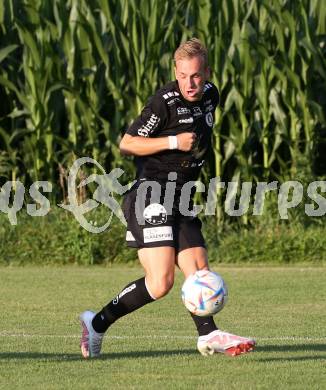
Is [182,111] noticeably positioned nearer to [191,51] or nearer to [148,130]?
[148,130]

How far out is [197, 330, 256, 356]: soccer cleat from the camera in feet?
25.9

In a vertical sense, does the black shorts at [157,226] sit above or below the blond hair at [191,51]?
below

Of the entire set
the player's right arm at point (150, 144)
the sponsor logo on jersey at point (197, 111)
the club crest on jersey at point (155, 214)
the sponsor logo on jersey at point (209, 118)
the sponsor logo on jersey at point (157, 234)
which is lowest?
the sponsor logo on jersey at point (157, 234)

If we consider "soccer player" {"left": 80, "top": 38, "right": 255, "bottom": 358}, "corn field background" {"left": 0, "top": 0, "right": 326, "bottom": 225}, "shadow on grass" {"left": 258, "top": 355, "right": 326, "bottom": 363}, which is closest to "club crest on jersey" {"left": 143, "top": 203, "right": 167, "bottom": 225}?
"soccer player" {"left": 80, "top": 38, "right": 255, "bottom": 358}

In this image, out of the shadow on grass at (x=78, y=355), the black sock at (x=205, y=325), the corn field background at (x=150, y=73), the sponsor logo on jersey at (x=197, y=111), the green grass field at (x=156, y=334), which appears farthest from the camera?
the corn field background at (x=150, y=73)

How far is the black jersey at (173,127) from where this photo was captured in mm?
8383

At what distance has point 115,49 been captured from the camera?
1684cm

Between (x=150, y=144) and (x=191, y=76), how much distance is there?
526mm

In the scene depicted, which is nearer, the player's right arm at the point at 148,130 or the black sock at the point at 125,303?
the player's right arm at the point at 148,130

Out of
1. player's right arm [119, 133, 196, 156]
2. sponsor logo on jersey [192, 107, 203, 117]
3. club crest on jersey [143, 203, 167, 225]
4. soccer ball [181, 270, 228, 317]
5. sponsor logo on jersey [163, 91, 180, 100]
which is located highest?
sponsor logo on jersey [163, 91, 180, 100]

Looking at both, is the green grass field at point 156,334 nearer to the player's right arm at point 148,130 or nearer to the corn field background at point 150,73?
the player's right arm at point 148,130

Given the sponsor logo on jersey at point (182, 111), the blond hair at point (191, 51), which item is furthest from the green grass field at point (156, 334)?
the blond hair at point (191, 51)

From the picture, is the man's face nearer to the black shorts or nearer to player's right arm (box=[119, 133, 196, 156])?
player's right arm (box=[119, 133, 196, 156])

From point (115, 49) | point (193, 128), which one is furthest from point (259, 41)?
point (193, 128)
